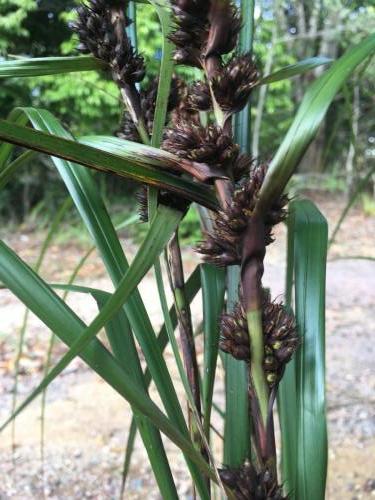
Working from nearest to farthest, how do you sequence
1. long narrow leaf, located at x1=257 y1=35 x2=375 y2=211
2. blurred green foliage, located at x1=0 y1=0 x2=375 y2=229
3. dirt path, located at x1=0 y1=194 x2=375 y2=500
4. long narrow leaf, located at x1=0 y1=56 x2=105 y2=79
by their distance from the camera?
long narrow leaf, located at x1=257 y1=35 x2=375 y2=211 → long narrow leaf, located at x1=0 y1=56 x2=105 y2=79 → dirt path, located at x1=0 y1=194 x2=375 y2=500 → blurred green foliage, located at x1=0 y1=0 x2=375 y2=229

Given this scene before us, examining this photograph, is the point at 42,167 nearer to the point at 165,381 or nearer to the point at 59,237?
the point at 59,237

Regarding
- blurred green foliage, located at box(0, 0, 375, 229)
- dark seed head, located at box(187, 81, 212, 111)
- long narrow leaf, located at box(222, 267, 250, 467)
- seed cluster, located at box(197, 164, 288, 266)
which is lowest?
long narrow leaf, located at box(222, 267, 250, 467)

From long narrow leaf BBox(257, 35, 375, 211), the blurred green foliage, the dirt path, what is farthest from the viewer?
A: the blurred green foliage

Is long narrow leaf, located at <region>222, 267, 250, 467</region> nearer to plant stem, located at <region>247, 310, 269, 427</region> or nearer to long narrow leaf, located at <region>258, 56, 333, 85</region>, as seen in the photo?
plant stem, located at <region>247, 310, 269, 427</region>

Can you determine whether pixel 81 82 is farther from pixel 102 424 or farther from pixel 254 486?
pixel 254 486

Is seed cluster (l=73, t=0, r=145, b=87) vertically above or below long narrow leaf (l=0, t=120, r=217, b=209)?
above

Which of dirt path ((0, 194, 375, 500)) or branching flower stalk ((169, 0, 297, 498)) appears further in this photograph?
dirt path ((0, 194, 375, 500))

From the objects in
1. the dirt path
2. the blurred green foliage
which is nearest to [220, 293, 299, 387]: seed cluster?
the dirt path
